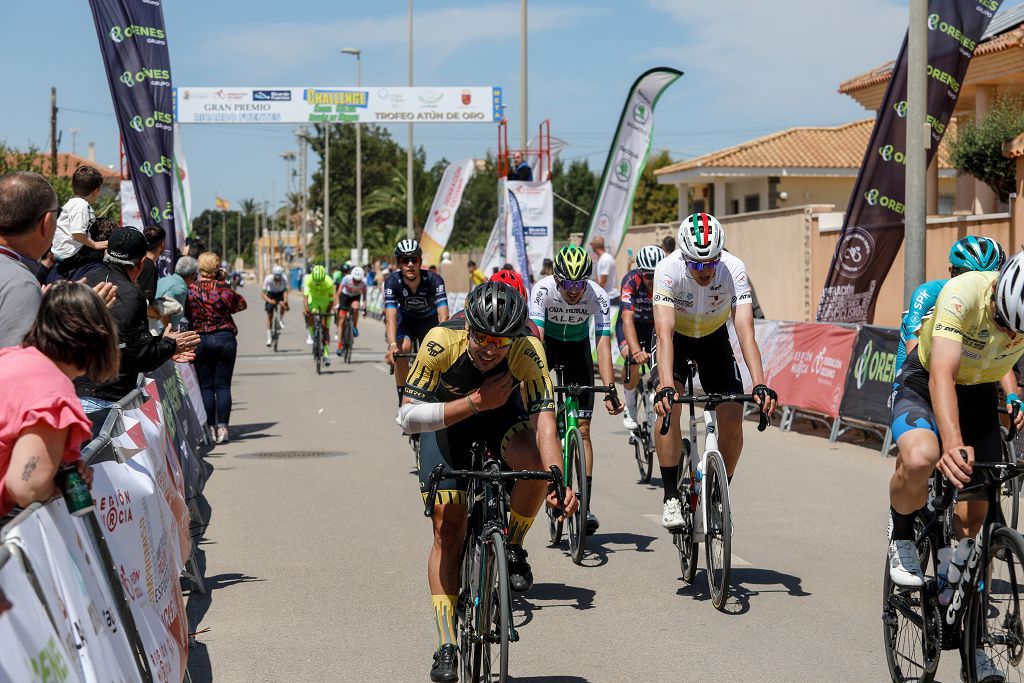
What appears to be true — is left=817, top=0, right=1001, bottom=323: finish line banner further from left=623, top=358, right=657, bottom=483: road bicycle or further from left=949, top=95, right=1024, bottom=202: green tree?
left=949, top=95, right=1024, bottom=202: green tree

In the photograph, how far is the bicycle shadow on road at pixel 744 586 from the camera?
7.19 metres

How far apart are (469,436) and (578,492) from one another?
2590 mm

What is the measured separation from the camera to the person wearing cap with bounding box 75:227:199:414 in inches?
305

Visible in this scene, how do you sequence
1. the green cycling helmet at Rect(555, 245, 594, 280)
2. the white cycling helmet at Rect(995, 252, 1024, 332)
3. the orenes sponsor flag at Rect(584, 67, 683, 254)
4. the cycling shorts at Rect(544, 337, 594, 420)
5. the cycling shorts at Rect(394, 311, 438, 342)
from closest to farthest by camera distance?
1. the white cycling helmet at Rect(995, 252, 1024, 332)
2. the green cycling helmet at Rect(555, 245, 594, 280)
3. the cycling shorts at Rect(544, 337, 594, 420)
4. the cycling shorts at Rect(394, 311, 438, 342)
5. the orenes sponsor flag at Rect(584, 67, 683, 254)

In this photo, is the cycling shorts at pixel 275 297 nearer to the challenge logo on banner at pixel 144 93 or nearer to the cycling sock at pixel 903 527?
the challenge logo on banner at pixel 144 93

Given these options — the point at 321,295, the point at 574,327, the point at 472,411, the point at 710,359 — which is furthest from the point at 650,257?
the point at 321,295

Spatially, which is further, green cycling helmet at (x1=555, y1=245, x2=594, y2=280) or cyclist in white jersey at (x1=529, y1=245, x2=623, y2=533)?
cyclist in white jersey at (x1=529, y1=245, x2=623, y2=533)

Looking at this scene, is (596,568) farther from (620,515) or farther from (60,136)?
(60,136)

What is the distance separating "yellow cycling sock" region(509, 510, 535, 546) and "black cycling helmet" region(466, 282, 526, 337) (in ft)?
3.98

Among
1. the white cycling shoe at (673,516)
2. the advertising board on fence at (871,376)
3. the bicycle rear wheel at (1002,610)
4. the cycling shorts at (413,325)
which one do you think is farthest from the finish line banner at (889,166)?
the bicycle rear wheel at (1002,610)

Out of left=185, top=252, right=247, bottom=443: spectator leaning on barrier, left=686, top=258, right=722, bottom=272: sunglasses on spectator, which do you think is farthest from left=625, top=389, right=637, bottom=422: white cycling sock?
left=686, top=258, right=722, bottom=272: sunglasses on spectator

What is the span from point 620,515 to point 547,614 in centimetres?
300

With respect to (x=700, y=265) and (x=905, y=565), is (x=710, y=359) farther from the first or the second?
(x=905, y=565)

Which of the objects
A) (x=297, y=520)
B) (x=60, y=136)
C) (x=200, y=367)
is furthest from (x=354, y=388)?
(x=60, y=136)
